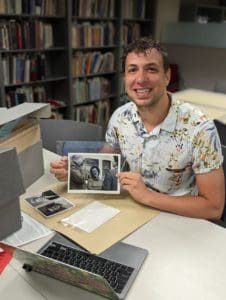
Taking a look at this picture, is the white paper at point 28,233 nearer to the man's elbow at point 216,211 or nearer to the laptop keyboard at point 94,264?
the laptop keyboard at point 94,264

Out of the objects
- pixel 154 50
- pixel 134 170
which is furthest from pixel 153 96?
pixel 134 170

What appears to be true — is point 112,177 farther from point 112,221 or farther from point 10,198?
point 10,198

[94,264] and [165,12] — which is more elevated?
[165,12]

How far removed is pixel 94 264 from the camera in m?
0.90

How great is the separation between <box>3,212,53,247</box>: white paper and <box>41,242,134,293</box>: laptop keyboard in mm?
88

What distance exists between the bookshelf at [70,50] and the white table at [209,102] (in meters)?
1.38

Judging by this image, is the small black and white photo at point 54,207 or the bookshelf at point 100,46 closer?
the small black and white photo at point 54,207

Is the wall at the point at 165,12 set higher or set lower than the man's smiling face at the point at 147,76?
higher

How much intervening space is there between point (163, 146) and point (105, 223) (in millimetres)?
412

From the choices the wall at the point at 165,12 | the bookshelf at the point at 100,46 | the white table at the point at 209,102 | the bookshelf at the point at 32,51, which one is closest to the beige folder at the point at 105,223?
the white table at the point at 209,102

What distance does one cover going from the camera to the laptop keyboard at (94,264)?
86cm

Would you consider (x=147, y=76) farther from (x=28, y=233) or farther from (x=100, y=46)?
(x=100, y=46)

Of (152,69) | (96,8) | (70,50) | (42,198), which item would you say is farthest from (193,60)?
(42,198)

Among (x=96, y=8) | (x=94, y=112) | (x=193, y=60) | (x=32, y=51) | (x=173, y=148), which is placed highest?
(x=96, y=8)
